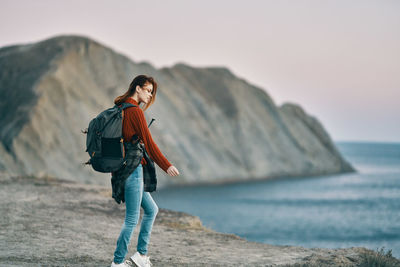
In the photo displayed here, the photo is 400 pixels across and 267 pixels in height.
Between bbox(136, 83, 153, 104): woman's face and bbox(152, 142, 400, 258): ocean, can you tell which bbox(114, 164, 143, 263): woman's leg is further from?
bbox(152, 142, 400, 258): ocean

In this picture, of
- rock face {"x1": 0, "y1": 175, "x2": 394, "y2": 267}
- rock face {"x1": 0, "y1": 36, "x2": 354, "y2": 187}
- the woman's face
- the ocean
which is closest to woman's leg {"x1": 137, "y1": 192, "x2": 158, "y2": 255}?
rock face {"x1": 0, "y1": 175, "x2": 394, "y2": 267}

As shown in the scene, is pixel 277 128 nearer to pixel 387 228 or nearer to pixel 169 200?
pixel 169 200

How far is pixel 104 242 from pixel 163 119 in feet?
127

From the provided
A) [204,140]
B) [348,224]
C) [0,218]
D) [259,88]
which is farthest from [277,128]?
[0,218]

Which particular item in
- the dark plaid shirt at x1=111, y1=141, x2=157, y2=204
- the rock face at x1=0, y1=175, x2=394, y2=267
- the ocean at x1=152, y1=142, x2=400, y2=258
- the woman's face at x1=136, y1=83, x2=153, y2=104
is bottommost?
the ocean at x1=152, y1=142, x2=400, y2=258

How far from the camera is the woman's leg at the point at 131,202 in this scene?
5.22m

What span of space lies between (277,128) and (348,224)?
118 feet

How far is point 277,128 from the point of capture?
195 feet

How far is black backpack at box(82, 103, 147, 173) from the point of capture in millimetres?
5113

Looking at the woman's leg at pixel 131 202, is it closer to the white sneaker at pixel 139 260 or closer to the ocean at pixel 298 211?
the white sneaker at pixel 139 260

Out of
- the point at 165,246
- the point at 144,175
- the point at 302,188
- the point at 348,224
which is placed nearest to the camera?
the point at 144,175

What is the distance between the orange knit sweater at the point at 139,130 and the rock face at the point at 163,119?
58.8 ft

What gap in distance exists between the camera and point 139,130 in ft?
16.9

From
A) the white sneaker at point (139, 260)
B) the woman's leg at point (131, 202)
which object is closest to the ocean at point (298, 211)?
the white sneaker at point (139, 260)
